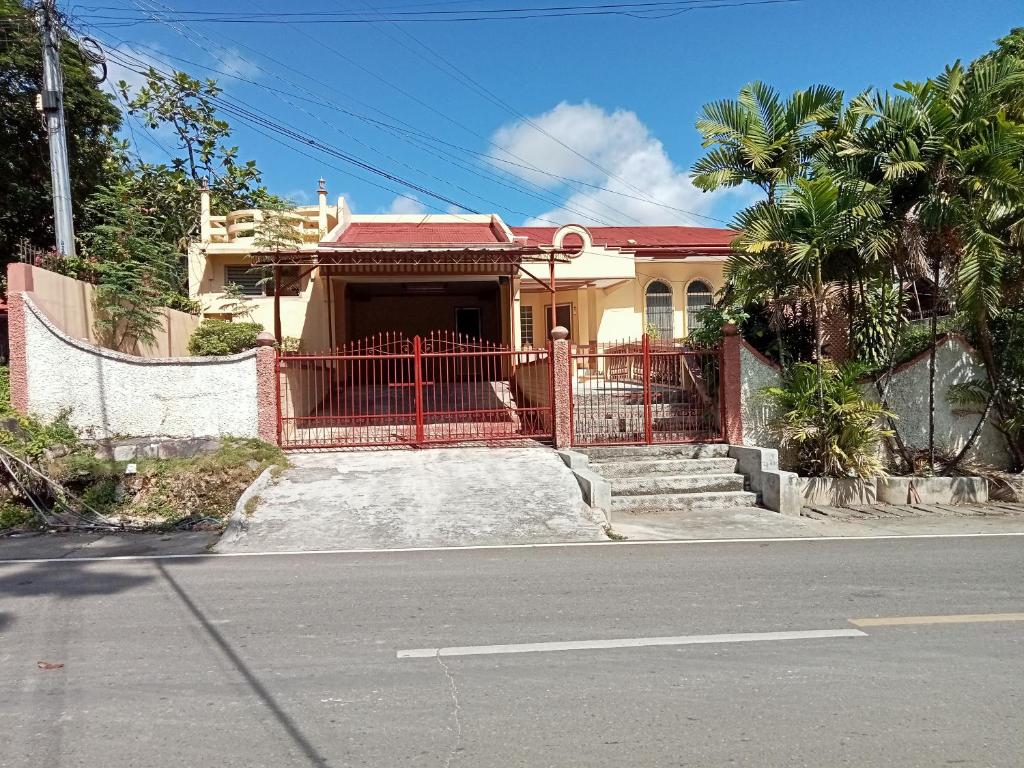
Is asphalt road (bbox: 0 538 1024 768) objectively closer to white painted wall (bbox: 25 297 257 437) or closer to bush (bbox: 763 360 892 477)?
bush (bbox: 763 360 892 477)

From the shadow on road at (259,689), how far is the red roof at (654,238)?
14981 mm

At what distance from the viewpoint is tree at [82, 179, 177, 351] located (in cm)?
1277

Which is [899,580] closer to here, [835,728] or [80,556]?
[835,728]

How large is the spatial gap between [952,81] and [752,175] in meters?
3.13

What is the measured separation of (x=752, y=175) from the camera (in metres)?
12.0

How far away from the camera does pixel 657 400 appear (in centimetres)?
1316

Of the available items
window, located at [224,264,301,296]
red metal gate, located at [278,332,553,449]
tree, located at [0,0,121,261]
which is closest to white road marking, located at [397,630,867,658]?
red metal gate, located at [278,332,553,449]

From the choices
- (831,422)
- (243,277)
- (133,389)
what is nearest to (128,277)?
(133,389)

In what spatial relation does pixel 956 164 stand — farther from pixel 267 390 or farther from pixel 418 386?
pixel 267 390

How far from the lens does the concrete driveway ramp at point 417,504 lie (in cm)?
848

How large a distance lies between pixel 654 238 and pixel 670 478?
13.6 m

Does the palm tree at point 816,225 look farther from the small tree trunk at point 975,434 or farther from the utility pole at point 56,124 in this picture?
the utility pole at point 56,124

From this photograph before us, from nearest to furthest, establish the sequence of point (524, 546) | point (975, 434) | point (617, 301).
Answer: point (524, 546), point (975, 434), point (617, 301)

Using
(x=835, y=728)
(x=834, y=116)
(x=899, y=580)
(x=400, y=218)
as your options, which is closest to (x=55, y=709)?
(x=835, y=728)
